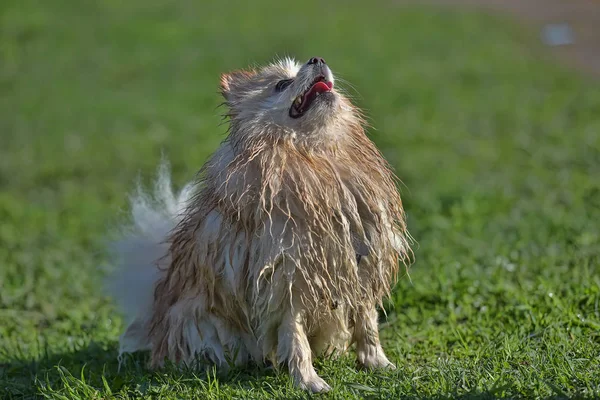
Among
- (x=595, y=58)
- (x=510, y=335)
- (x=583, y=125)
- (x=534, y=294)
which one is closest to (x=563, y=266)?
(x=534, y=294)

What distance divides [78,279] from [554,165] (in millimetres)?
4503

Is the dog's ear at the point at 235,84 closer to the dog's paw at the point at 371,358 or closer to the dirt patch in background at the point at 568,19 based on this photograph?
the dog's paw at the point at 371,358

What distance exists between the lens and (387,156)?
934 cm

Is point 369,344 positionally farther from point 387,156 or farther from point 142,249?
point 387,156

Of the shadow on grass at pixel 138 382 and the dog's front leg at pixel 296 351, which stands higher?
the dog's front leg at pixel 296 351

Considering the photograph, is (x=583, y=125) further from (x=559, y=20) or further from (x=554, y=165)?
(x=559, y=20)

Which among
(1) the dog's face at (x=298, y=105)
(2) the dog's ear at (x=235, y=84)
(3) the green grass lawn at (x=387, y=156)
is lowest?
(3) the green grass lawn at (x=387, y=156)

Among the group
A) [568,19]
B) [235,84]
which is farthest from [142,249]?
[568,19]

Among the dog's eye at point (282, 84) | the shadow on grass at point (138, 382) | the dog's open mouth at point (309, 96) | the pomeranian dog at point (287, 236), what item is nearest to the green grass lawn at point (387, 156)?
the shadow on grass at point (138, 382)

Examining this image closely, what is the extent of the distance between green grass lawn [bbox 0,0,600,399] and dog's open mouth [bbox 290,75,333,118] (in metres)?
0.60

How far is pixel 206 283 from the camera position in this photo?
424 centimetres

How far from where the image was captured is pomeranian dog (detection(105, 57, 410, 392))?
3.98 metres

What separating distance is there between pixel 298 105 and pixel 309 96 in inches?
2.5

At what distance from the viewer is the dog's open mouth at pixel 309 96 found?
407cm
